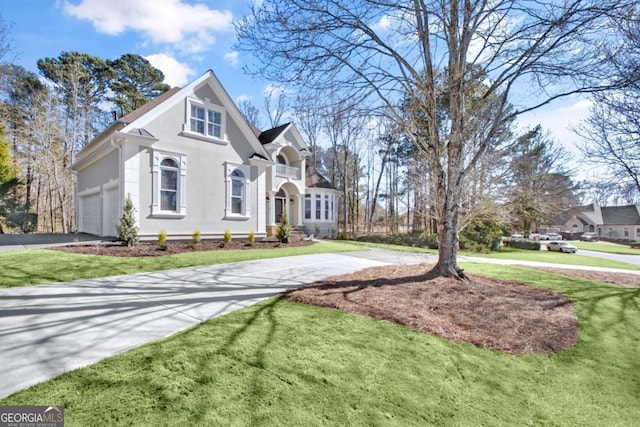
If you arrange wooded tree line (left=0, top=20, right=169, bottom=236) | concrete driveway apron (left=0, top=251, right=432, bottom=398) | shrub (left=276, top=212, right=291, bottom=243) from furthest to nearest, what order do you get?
wooded tree line (left=0, top=20, right=169, bottom=236)
shrub (left=276, top=212, right=291, bottom=243)
concrete driveway apron (left=0, top=251, right=432, bottom=398)

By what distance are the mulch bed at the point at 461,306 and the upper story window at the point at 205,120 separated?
10.7 meters

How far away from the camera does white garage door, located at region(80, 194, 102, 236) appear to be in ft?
48.2

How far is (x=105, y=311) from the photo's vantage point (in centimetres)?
416

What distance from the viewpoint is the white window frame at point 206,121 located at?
13.3m

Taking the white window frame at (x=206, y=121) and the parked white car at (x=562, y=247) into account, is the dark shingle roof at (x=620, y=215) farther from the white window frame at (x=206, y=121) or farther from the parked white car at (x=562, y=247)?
the white window frame at (x=206, y=121)

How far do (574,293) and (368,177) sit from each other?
29.8 m

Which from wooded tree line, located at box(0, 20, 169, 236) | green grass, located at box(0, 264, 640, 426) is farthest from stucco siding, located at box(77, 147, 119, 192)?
green grass, located at box(0, 264, 640, 426)

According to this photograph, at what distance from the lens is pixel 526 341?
3904 mm

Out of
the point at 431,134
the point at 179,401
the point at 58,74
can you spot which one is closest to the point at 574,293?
the point at 431,134

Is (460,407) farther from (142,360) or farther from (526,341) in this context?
(142,360)

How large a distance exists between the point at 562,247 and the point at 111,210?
34.0 metres

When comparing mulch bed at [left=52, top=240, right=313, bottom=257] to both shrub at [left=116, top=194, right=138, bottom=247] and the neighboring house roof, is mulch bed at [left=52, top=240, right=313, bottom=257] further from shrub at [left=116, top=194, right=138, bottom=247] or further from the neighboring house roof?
the neighboring house roof

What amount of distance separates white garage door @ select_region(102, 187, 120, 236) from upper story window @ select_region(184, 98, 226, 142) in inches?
170

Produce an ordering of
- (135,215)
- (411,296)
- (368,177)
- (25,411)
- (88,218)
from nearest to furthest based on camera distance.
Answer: (25,411) < (411,296) < (135,215) < (88,218) < (368,177)
